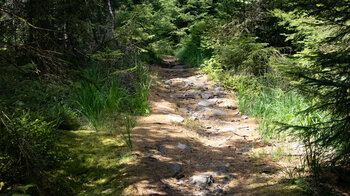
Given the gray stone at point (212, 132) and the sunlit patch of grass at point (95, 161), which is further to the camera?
the gray stone at point (212, 132)

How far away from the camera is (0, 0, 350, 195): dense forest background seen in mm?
2266

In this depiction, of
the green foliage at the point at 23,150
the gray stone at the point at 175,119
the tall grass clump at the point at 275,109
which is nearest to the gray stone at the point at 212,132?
the gray stone at the point at 175,119

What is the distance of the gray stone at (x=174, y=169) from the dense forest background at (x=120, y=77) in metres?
0.66

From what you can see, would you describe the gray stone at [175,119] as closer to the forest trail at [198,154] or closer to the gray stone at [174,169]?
the forest trail at [198,154]

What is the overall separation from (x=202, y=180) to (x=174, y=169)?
39 centimetres

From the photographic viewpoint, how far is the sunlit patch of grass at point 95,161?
8.71 feet

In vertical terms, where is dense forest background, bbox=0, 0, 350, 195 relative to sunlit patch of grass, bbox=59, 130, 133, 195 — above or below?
above

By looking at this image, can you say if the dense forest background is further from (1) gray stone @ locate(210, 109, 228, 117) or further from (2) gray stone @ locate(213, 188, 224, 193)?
(2) gray stone @ locate(213, 188, 224, 193)

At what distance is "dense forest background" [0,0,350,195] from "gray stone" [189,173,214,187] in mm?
994

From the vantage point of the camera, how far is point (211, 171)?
3.28m

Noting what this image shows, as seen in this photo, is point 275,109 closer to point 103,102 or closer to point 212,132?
point 212,132

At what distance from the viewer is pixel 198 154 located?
12.5ft

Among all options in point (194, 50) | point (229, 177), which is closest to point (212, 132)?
point (229, 177)

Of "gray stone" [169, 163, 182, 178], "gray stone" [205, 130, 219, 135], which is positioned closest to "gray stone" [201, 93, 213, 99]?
"gray stone" [205, 130, 219, 135]
